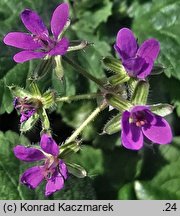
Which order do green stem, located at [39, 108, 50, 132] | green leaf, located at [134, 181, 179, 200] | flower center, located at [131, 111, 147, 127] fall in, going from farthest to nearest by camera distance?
green leaf, located at [134, 181, 179, 200], green stem, located at [39, 108, 50, 132], flower center, located at [131, 111, 147, 127]

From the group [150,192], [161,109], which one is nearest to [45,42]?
[161,109]

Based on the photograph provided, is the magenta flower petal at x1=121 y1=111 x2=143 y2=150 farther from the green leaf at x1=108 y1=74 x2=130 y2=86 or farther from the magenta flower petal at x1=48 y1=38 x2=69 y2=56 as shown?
the magenta flower petal at x1=48 y1=38 x2=69 y2=56

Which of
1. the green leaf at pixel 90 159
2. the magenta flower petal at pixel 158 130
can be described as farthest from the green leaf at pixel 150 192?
the magenta flower petal at pixel 158 130

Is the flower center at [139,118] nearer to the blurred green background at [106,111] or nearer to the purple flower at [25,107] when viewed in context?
the purple flower at [25,107]

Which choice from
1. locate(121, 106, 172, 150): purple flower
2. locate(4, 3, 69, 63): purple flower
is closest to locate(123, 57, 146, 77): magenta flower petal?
locate(121, 106, 172, 150): purple flower

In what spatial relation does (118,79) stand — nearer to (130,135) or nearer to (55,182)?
(130,135)
